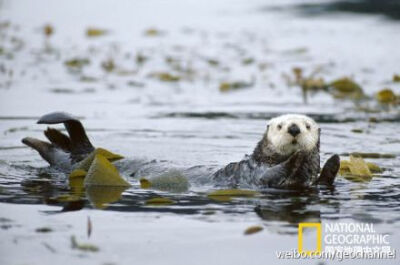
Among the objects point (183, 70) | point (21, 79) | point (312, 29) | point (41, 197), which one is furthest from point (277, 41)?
point (41, 197)

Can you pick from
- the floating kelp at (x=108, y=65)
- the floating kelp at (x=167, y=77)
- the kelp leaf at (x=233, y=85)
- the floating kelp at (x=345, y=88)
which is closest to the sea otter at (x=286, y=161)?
the floating kelp at (x=345, y=88)

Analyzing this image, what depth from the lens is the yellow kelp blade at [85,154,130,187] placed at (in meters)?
5.84

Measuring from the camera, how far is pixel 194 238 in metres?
4.47

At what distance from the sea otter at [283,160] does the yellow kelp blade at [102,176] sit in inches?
20.2

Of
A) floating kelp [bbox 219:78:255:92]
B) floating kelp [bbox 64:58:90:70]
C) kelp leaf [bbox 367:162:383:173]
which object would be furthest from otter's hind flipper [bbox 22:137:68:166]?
floating kelp [bbox 64:58:90:70]

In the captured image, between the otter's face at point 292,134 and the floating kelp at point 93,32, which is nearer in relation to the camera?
the otter's face at point 292,134

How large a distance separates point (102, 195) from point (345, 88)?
5.48m

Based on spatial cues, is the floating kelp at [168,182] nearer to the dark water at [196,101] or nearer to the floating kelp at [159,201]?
the dark water at [196,101]

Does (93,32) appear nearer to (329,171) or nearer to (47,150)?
(47,150)

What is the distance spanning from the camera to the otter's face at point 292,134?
18.0ft

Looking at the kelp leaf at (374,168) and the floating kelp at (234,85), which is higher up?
the floating kelp at (234,85)

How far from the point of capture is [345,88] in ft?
33.9

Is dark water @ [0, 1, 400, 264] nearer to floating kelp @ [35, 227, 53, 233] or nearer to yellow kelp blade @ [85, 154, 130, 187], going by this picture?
floating kelp @ [35, 227, 53, 233]

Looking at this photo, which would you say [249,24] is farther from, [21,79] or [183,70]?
[21,79]
